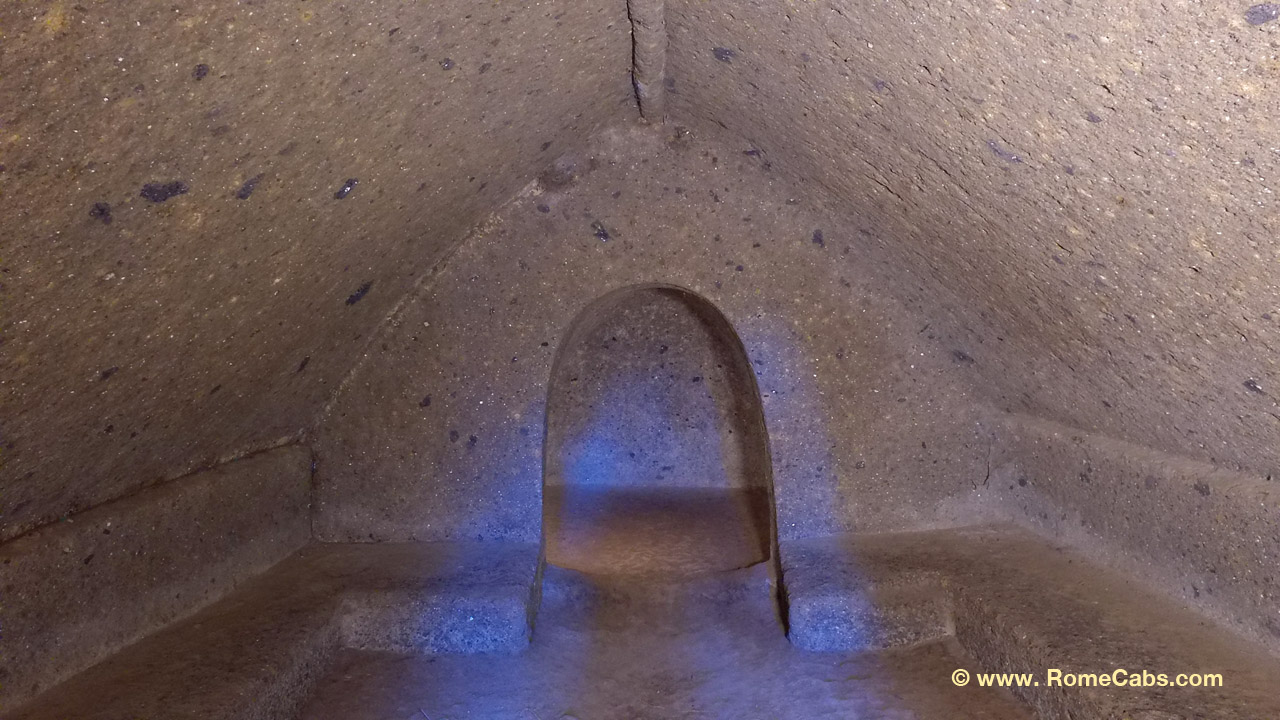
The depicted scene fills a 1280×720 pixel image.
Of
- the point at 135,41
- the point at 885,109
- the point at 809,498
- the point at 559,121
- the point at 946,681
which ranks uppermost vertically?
the point at 559,121

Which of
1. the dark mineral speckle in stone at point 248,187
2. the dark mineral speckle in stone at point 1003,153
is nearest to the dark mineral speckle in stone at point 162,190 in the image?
the dark mineral speckle in stone at point 248,187

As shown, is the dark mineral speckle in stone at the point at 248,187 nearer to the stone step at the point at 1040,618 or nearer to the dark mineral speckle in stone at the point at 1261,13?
the dark mineral speckle in stone at the point at 1261,13

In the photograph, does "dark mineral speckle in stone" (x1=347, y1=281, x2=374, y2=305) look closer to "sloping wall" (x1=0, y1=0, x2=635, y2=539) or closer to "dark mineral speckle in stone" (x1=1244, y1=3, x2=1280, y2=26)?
"sloping wall" (x1=0, y1=0, x2=635, y2=539)

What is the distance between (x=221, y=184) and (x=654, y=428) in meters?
3.85

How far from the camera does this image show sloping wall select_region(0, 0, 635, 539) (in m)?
1.35

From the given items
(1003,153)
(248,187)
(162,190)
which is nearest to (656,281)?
(1003,153)

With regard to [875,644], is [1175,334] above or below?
above

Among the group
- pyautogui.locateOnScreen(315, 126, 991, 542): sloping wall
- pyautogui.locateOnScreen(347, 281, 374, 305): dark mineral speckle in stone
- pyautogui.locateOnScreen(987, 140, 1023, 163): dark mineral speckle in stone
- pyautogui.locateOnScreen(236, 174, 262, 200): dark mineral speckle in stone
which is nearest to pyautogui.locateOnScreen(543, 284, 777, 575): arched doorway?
pyautogui.locateOnScreen(315, 126, 991, 542): sloping wall

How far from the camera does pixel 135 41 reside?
1291 millimetres

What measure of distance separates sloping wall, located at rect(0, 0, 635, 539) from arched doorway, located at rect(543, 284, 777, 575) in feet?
7.08

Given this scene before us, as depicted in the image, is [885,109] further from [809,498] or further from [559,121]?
[809,498]

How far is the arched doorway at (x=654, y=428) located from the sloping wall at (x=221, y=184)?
7.08 feet

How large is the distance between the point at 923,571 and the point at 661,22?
75.3 inches

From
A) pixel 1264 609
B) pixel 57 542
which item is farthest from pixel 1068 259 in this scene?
pixel 57 542
